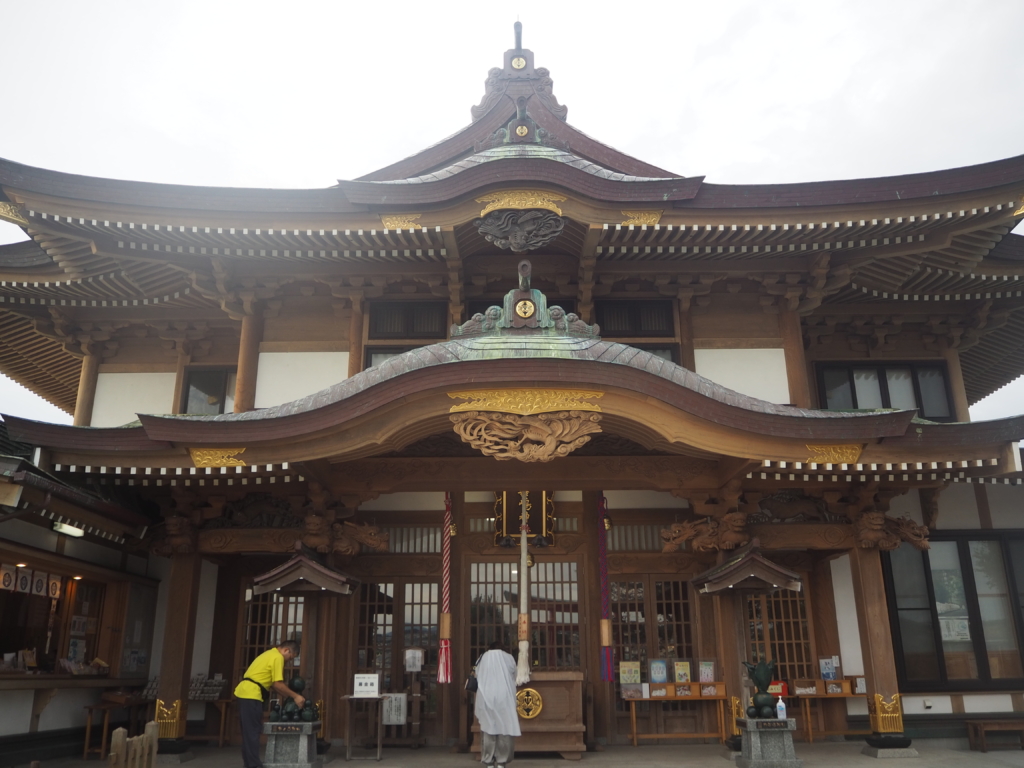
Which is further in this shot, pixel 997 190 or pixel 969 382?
pixel 969 382

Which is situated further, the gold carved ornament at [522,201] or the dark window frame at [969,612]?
the dark window frame at [969,612]

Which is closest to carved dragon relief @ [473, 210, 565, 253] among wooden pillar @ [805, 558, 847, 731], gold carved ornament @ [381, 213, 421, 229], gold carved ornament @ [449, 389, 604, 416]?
gold carved ornament @ [381, 213, 421, 229]

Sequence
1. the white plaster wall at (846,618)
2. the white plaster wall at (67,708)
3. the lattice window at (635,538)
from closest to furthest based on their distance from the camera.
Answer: the white plaster wall at (67,708) → the white plaster wall at (846,618) → the lattice window at (635,538)

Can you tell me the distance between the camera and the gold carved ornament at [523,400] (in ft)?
29.5

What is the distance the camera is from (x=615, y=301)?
12164mm

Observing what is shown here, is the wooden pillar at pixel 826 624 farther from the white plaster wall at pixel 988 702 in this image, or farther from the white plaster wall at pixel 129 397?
the white plaster wall at pixel 129 397

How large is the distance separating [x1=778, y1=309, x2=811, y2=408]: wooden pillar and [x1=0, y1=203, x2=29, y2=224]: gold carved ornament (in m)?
11.0

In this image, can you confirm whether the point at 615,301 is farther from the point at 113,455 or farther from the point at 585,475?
the point at 113,455

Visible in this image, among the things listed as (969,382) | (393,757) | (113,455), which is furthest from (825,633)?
(113,455)

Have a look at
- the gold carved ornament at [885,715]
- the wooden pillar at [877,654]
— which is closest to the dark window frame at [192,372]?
the wooden pillar at [877,654]

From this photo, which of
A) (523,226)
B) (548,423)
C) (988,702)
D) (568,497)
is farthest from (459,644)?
(988,702)

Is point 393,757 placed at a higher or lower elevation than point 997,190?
lower

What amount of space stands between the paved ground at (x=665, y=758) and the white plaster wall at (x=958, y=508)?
10.5 feet

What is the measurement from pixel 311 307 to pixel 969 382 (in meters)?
12.9
